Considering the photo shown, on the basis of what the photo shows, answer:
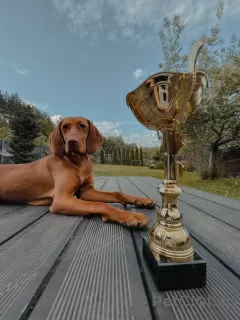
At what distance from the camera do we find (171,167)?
0.62 m

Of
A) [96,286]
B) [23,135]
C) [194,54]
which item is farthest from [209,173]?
[23,135]

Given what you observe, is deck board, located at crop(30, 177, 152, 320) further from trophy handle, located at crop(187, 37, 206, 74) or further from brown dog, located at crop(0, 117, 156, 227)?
brown dog, located at crop(0, 117, 156, 227)

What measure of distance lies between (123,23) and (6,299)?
35.6 ft

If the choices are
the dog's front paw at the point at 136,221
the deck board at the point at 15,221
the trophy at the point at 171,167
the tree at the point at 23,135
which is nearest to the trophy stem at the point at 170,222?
the trophy at the point at 171,167

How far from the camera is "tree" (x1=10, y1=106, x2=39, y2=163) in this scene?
14.7m

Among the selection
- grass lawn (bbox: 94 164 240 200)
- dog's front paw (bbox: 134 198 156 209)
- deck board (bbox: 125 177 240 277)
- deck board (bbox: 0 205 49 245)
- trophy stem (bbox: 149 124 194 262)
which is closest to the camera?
trophy stem (bbox: 149 124 194 262)

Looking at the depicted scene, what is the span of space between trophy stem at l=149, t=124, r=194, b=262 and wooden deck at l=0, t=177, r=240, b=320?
91 mm

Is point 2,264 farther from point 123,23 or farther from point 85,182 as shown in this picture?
point 123,23

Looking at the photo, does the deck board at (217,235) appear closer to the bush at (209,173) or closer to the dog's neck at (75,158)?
the dog's neck at (75,158)

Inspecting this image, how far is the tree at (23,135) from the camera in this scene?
1466 cm

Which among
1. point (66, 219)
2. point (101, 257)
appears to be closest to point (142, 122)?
point (101, 257)

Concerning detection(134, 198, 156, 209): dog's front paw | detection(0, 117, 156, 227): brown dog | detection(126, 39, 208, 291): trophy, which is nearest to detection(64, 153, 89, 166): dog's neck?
detection(0, 117, 156, 227): brown dog

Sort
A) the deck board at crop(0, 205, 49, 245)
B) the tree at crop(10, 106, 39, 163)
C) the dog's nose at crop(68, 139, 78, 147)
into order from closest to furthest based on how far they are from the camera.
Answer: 1. the deck board at crop(0, 205, 49, 245)
2. the dog's nose at crop(68, 139, 78, 147)
3. the tree at crop(10, 106, 39, 163)

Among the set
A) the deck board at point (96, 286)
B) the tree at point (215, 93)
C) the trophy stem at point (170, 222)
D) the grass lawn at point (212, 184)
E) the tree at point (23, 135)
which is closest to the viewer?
the deck board at point (96, 286)
